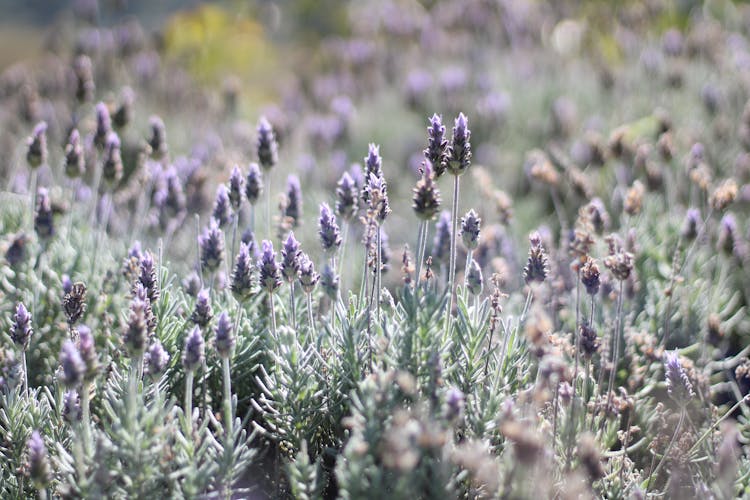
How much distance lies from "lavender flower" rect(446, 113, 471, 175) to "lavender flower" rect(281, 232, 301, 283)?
16.9 inches

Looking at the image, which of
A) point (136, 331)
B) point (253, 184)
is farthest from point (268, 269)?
point (253, 184)

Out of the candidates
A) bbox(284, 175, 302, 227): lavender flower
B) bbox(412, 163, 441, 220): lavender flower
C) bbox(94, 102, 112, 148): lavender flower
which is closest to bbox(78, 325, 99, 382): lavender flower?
bbox(412, 163, 441, 220): lavender flower

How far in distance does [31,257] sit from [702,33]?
4.60 m

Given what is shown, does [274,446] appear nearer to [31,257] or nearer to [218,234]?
[218,234]

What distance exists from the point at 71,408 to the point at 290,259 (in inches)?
23.9

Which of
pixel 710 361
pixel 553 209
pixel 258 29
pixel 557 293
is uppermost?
pixel 258 29

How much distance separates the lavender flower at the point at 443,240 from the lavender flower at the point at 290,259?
63 centimetres

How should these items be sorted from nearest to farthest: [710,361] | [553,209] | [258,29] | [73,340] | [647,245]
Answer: [73,340]
[710,361]
[647,245]
[553,209]
[258,29]

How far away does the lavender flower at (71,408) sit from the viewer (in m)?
1.69

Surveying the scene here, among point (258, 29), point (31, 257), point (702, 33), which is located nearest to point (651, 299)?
point (31, 257)

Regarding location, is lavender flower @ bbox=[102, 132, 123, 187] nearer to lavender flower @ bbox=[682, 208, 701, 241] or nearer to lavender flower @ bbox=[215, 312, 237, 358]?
lavender flower @ bbox=[215, 312, 237, 358]

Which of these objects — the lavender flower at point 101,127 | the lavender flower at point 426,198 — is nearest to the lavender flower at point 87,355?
the lavender flower at point 426,198

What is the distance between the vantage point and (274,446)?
7.22 ft

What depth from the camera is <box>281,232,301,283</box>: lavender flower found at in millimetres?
1933
